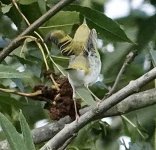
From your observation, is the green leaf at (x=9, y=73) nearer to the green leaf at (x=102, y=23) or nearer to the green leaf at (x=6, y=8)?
the green leaf at (x=6, y=8)

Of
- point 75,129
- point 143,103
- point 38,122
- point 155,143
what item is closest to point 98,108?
point 75,129

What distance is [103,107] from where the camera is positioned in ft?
3.99

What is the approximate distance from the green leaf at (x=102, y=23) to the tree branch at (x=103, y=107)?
0.57 metres

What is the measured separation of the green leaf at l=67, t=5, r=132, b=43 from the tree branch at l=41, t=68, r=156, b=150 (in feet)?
1.87

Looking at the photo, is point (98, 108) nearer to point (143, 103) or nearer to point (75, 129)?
point (75, 129)

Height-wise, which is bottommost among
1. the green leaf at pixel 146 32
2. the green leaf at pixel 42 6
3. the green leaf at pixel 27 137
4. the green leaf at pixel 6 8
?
the green leaf at pixel 146 32

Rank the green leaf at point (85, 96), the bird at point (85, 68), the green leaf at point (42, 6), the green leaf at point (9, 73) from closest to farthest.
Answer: the bird at point (85, 68)
the green leaf at point (9, 73)
the green leaf at point (85, 96)
the green leaf at point (42, 6)

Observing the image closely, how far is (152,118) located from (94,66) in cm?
71

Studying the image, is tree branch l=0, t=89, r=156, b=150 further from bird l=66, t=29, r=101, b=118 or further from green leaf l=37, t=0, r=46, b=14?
green leaf l=37, t=0, r=46, b=14

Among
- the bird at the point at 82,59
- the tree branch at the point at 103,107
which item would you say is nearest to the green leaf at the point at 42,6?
the bird at the point at 82,59

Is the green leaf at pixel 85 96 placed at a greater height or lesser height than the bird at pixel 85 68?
lesser

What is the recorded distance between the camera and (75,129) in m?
1.26

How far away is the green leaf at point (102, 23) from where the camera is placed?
5.86 ft

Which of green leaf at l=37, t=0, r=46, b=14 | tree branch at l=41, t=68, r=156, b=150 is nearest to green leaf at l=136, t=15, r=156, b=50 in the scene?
green leaf at l=37, t=0, r=46, b=14
